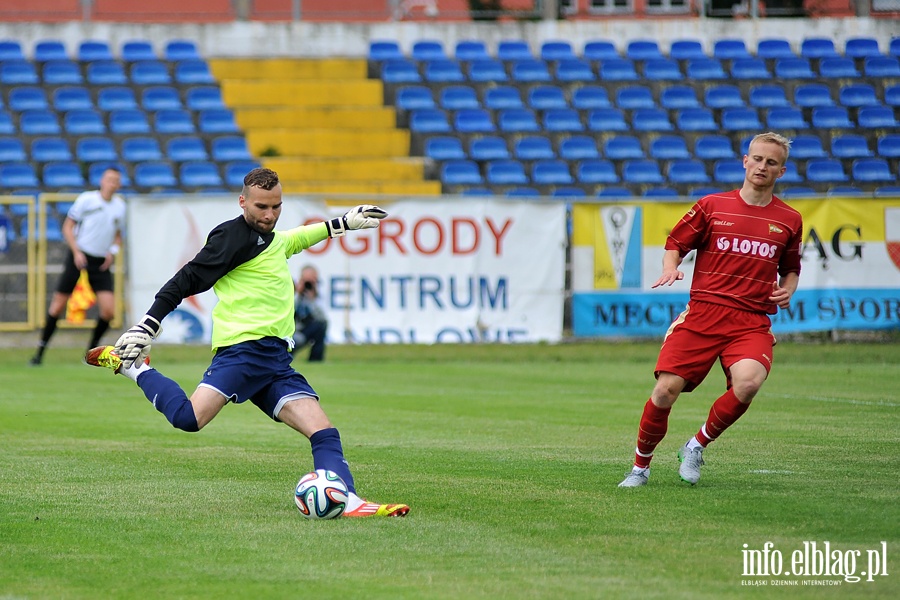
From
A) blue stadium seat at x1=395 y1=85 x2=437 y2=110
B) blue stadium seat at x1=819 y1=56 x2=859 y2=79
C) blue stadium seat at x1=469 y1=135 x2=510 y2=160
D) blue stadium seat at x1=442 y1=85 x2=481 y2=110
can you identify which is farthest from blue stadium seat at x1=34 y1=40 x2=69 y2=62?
blue stadium seat at x1=819 y1=56 x2=859 y2=79

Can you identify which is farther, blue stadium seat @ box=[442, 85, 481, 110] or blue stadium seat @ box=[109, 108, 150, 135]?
blue stadium seat @ box=[442, 85, 481, 110]

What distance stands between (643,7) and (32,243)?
17680 millimetres

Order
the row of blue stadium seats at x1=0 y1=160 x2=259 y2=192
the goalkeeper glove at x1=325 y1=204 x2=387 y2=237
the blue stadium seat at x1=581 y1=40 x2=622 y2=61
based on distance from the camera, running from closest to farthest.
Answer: the goalkeeper glove at x1=325 y1=204 x2=387 y2=237
the row of blue stadium seats at x1=0 y1=160 x2=259 y2=192
the blue stadium seat at x1=581 y1=40 x2=622 y2=61

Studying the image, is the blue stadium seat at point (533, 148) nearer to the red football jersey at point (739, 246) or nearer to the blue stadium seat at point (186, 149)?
the blue stadium seat at point (186, 149)

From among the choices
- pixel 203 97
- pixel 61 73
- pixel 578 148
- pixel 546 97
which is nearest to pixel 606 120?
pixel 578 148

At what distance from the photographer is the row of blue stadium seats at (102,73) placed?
2795cm

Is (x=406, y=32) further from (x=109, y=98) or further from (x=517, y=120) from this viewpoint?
(x=109, y=98)

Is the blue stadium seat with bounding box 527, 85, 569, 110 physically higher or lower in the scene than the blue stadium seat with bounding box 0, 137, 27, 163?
higher

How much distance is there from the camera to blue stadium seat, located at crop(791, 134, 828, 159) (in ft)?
88.9

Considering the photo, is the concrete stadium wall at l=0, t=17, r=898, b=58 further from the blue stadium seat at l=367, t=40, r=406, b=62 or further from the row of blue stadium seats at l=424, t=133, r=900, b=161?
the row of blue stadium seats at l=424, t=133, r=900, b=161

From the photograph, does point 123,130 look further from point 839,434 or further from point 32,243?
point 839,434

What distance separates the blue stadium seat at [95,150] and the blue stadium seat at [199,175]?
1.47 m

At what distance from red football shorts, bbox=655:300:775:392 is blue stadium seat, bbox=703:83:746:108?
2165 centimetres

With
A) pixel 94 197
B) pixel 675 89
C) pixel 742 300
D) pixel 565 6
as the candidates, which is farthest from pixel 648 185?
pixel 742 300
